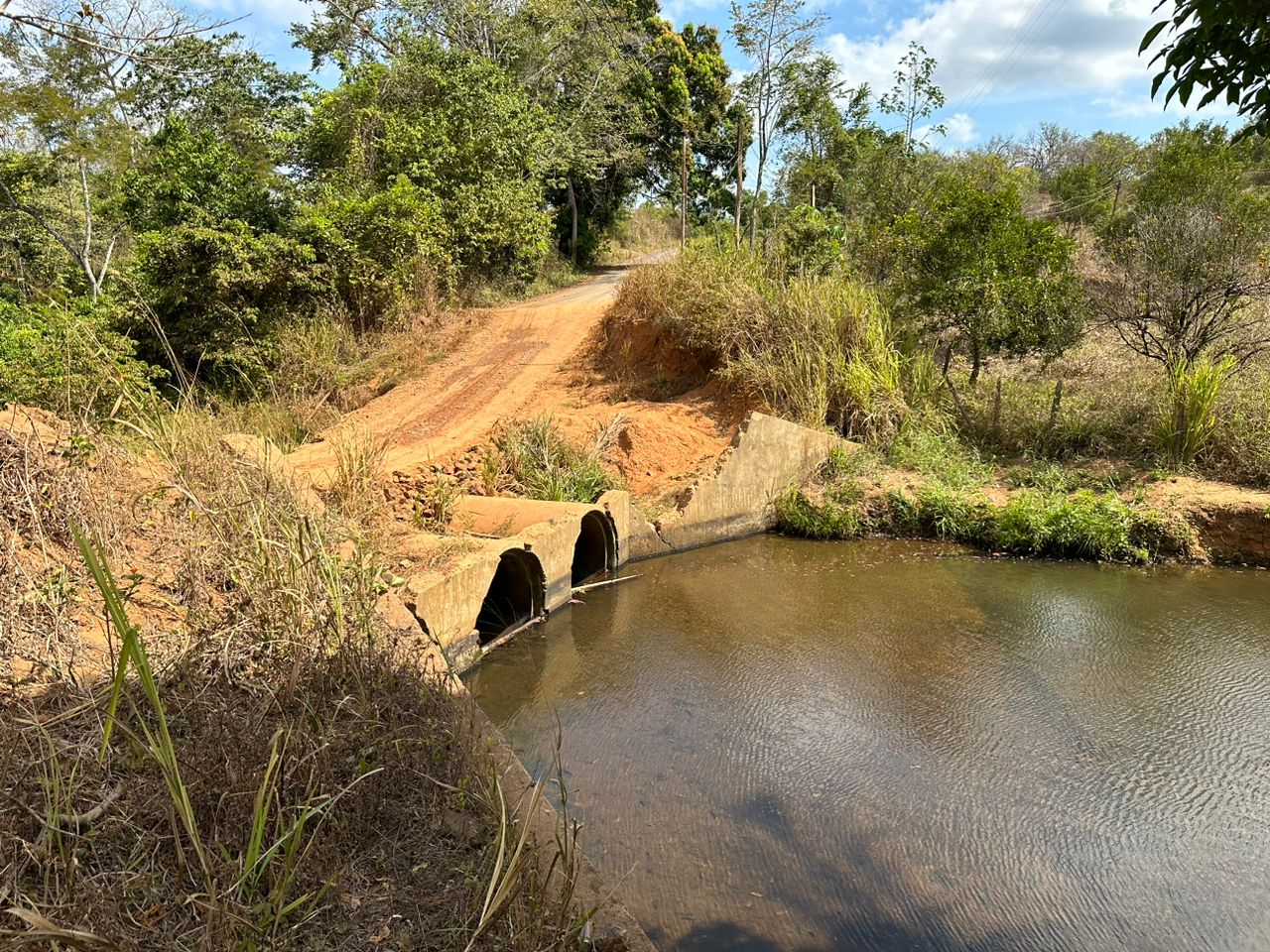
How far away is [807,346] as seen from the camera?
1060 centimetres

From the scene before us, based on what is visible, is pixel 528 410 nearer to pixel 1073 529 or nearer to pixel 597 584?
pixel 597 584

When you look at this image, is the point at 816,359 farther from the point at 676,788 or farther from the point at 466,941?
the point at 466,941

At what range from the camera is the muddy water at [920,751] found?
12.5 feet

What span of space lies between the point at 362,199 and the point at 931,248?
10.6 metres

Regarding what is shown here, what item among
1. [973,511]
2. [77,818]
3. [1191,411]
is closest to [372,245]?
[973,511]

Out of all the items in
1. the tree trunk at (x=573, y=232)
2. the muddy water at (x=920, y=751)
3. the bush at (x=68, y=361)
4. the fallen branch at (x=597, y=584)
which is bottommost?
the muddy water at (x=920, y=751)

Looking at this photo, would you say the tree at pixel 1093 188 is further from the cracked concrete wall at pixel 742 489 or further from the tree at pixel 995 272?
the cracked concrete wall at pixel 742 489

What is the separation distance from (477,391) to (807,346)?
543cm

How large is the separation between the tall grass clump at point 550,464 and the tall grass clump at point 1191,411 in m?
6.25

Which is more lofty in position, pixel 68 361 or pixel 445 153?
pixel 445 153

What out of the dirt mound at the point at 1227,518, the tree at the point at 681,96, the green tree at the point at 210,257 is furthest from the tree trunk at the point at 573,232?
the dirt mound at the point at 1227,518

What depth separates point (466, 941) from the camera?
2.34 meters

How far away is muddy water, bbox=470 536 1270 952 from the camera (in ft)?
12.5

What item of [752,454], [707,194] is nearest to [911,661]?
A: [752,454]
